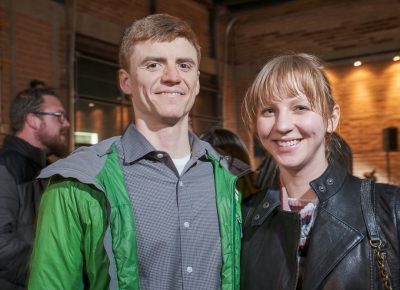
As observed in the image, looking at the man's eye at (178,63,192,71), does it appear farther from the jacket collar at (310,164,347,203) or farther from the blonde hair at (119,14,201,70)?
the jacket collar at (310,164,347,203)

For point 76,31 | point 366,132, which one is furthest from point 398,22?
point 76,31

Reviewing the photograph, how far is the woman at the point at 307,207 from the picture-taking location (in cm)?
163

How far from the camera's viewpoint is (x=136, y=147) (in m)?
1.91

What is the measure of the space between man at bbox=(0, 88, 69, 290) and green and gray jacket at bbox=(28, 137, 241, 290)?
4.84ft

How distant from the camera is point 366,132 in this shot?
11.5 metres

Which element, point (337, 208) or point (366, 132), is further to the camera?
point (366, 132)

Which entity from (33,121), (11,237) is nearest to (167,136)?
(11,237)

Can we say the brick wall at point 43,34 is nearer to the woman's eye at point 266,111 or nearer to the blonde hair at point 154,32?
the blonde hair at point 154,32

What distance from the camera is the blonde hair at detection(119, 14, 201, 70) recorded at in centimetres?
190

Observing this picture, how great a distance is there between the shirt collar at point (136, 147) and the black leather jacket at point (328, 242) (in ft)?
1.13

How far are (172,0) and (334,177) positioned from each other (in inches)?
394

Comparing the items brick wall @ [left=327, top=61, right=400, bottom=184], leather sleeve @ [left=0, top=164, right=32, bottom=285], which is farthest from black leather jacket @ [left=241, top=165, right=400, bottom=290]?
brick wall @ [left=327, top=61, right=400, bottom=184]

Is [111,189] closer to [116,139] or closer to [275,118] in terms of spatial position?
[116,139]

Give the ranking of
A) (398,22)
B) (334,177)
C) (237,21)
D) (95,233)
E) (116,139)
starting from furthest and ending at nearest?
(237,21) < (398,22) < (116,139) < (334,177) < (95,233)
